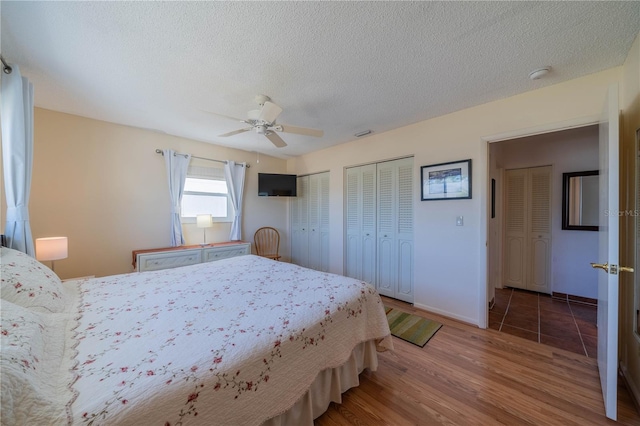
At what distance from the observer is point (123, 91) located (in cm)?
215

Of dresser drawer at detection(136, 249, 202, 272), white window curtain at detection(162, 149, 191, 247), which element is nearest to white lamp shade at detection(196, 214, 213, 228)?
white window curtain at detection(162, 149, 191, 247)

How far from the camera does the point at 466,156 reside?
2.59 m

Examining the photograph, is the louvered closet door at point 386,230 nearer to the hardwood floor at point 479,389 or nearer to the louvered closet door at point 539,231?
the hardwood floor at point 479,389

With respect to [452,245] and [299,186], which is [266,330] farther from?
[299,186]

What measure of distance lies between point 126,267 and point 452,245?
420 centimetres

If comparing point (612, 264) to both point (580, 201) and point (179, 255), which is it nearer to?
point (580, 201)

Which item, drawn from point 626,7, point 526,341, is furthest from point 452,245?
point 626,7

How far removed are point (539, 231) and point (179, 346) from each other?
4.76 metres

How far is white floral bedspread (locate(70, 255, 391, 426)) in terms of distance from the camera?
30.1 inches

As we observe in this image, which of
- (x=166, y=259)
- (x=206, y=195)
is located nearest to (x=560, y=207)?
(x=206, y=195)

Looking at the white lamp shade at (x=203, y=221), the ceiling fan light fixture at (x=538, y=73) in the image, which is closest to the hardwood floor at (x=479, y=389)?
the ceiling fan light fixture at (x=538, y=73)

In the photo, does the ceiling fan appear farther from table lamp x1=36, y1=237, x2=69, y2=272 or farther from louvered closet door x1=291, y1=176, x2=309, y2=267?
louvered closet door x1=291, y1=176, x2=309, y2=267

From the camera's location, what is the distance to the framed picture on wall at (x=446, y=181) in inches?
101

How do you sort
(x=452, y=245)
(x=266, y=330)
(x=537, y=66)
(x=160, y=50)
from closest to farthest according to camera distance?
(x=266, y=330) < (x=160, y=50) < (x=537, y=66) < (x=452, y=245)
